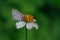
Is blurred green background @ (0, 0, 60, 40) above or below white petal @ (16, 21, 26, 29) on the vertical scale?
above

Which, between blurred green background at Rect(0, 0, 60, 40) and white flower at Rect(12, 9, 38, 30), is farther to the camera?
blurred green background at Rect(0, 0, 60, 40)

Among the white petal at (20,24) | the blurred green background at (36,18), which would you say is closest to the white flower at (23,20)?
the white petal at (20,24)

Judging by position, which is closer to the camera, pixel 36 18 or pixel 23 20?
pixel 23 20

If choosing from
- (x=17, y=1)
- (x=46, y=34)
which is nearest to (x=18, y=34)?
(x=46, y=34)

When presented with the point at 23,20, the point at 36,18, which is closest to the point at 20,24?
the point at 23,20

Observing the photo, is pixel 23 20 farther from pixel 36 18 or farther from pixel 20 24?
pixel 36 18

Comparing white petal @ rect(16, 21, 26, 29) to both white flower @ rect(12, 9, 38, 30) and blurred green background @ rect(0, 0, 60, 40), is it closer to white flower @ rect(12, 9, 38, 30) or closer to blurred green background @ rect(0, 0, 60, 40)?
white flower @ rect(12, 9, 38, 30)

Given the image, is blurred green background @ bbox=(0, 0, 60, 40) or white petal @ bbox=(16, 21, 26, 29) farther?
blurred green background @ bbox=(0, 0, 60, 40)

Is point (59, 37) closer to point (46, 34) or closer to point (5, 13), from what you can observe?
point (46, 34)

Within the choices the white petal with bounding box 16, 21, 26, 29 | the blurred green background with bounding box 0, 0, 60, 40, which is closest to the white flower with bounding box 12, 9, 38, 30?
the white petal with bounding box 16, 21, 26, 29
